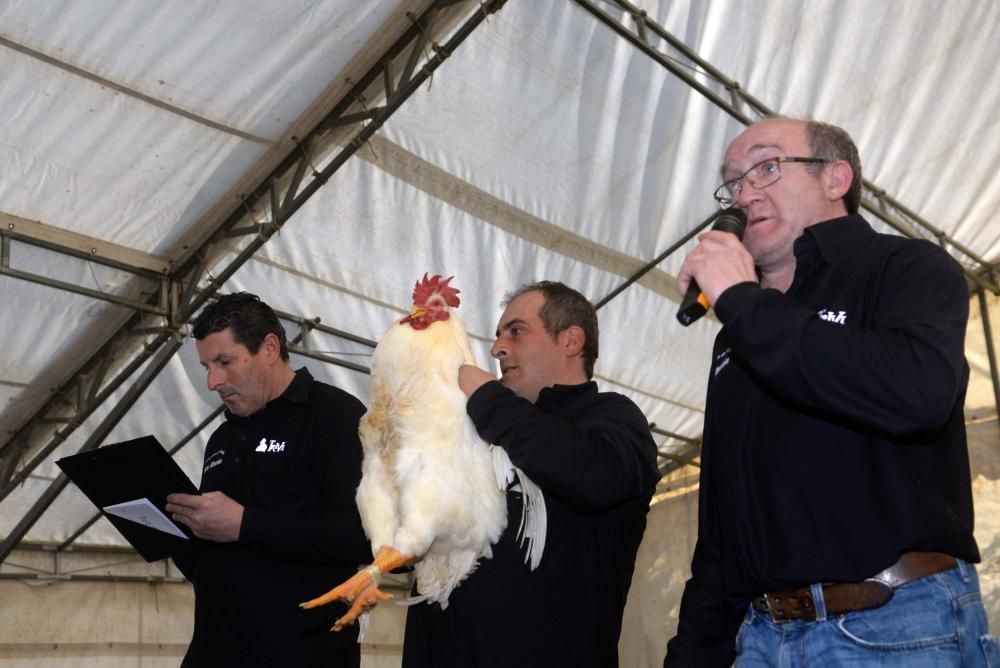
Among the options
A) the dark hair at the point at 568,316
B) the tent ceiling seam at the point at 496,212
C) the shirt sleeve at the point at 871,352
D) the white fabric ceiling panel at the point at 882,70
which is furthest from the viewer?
the tent ceiling seam at the point at 496,212

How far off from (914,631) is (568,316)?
123 centimetres

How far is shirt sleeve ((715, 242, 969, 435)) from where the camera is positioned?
4.91 feet

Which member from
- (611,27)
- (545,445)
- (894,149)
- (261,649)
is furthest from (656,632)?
(545,445)

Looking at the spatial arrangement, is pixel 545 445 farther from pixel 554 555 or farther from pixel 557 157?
pixel 557 157

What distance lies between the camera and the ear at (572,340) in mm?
2570

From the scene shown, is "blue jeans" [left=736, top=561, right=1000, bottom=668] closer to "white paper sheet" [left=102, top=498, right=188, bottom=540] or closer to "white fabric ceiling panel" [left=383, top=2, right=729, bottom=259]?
"white paper sheet" [left=102, top=498, right=188, bottom=540]

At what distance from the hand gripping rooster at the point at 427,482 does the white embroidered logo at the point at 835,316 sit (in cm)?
78

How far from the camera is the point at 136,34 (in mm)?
5023

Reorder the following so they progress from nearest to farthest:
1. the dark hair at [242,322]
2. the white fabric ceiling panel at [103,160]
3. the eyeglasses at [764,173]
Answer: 1. the eyeglasses at [764,173]
2. the dark hair at [242,322]
3. the white fabric ceiling panel at [103,160]

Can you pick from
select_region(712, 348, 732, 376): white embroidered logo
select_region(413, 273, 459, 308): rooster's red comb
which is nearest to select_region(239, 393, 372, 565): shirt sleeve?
select_region(413, 273, 459, 308): rooster's red comb

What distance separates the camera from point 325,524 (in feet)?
9.07

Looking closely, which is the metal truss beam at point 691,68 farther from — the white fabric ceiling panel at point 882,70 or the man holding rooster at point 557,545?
the man holding rooster at point 557,545

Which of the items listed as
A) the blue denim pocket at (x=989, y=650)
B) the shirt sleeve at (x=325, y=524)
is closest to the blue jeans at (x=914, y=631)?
the blue denim pocket at (x=989, y=650)

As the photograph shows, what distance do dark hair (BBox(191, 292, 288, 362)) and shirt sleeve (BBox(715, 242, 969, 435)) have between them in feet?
6.33
